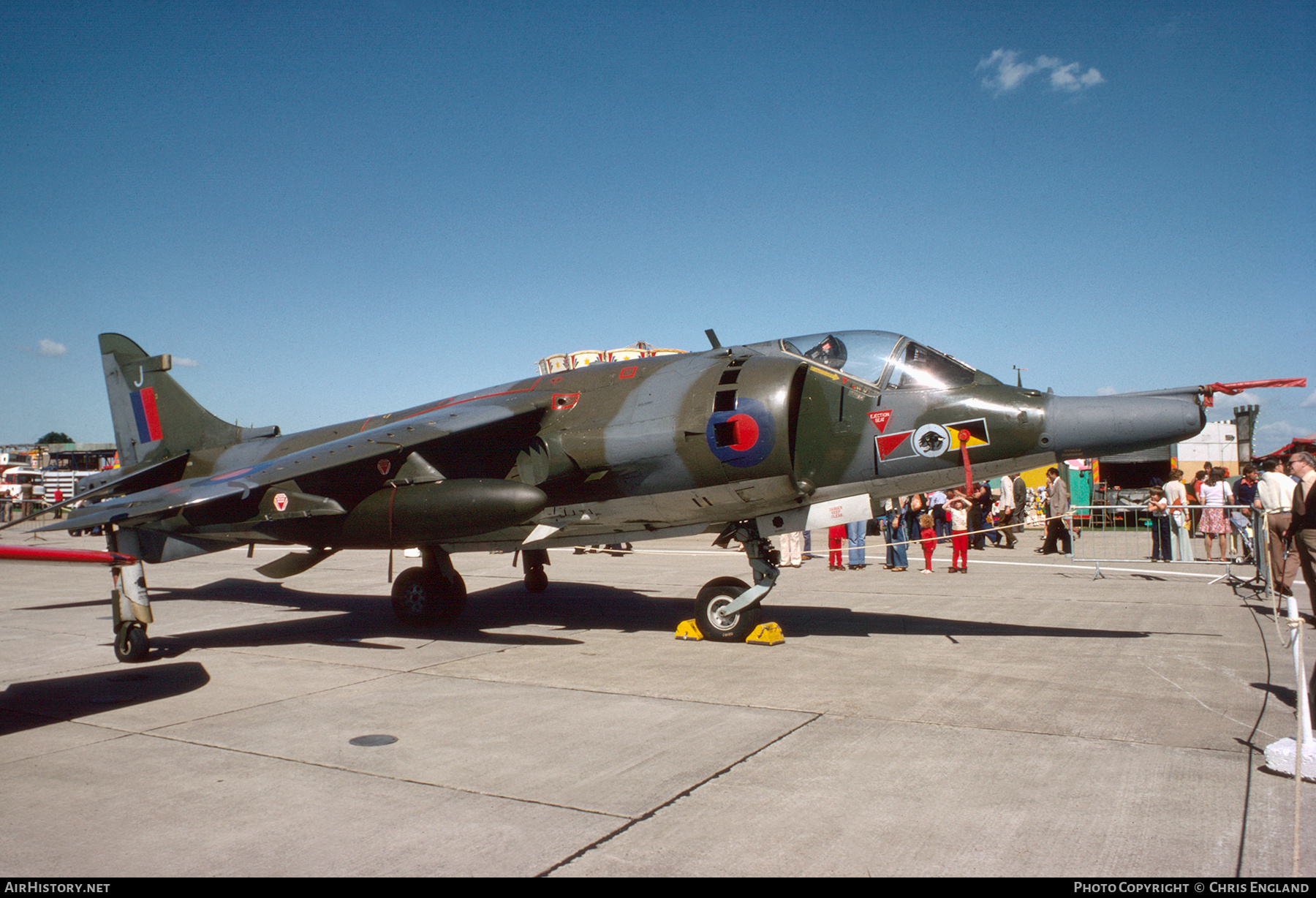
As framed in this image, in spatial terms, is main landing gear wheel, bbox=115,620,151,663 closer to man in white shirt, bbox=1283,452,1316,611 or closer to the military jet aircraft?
the military jet aircraft

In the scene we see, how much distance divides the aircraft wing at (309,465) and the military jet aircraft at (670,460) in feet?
0.09

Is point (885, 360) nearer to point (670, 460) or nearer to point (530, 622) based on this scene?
point (670, 460)

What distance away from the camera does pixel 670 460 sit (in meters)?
8.32

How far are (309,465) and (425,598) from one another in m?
2.56

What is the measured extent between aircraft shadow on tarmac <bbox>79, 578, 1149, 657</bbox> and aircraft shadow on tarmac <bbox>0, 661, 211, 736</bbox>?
1029 millimetres

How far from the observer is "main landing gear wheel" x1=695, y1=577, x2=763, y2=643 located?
8617mm

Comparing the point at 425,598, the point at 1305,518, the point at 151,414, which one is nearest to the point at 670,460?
the point at 425,598

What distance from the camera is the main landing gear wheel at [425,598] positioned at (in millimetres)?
10172

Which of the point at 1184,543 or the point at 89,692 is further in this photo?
the point at 1184,543

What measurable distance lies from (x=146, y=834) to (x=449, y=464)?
5.55 meters

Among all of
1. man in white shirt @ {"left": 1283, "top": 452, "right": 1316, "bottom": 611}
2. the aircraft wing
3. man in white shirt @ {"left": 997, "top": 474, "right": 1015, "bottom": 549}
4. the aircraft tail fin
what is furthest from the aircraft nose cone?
man in white shirt @ {"left": 997, "top": 474, "right": 1015, "bottom": 549}

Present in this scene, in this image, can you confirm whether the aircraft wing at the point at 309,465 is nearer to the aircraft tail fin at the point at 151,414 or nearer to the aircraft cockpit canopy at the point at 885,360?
the aircraft cockpit canopy at the point at 885,360

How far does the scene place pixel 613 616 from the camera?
35.2 feet

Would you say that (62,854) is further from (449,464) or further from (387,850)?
(449,464)
